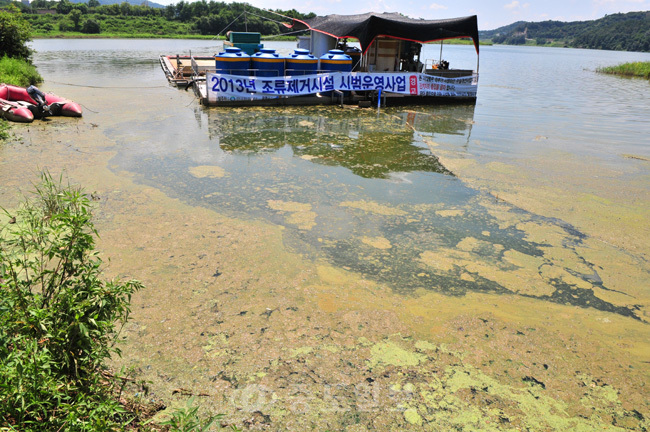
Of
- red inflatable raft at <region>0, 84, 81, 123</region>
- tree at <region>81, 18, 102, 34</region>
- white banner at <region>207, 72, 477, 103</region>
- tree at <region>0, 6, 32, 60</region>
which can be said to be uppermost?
tree at <region>81, 18, 102, 34</region>

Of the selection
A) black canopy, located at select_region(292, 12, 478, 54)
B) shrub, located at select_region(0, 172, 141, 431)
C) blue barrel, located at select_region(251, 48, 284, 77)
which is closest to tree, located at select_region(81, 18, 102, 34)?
black canopy, located at select_region(292, 12, 478, 54)

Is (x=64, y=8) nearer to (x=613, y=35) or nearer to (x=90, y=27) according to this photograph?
(x=90, y=27)

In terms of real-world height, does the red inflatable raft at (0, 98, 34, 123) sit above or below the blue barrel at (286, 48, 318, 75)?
below

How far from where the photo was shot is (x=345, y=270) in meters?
4.90

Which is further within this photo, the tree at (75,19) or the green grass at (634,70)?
the tree at (75,19)

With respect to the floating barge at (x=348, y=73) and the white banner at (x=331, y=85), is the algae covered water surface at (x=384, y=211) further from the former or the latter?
the floating barge at (x=348, y=73)

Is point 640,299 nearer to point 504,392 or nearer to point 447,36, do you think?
point 504,392

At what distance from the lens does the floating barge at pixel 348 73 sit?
14859 millimetres

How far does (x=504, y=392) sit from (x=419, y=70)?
17.5 m

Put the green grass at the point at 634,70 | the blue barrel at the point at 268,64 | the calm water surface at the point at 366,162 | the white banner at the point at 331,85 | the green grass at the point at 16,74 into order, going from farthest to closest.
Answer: the green grass at the point at 634,70 → the blue barrel at the point at 268,64 → the white banner at the point at 331,85 → the green grass at the point at 16,74 → the calm water surface at the point at 366,162

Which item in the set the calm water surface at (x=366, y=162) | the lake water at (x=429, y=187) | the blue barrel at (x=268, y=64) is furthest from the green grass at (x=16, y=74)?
the blue barrel at (x=268, y=64)

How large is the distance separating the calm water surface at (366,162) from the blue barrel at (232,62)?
1693 millimetres

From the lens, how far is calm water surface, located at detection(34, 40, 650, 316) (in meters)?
5.48

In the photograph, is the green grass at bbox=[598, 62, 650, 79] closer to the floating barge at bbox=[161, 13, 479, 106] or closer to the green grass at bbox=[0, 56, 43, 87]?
the floating barge at bbox=[161, 13, 479, 106]
